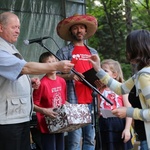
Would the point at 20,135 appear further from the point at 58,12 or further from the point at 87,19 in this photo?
the point at 58,12

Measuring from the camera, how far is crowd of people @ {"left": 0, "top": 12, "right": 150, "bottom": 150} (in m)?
2.55

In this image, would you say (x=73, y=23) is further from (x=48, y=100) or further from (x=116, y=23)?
(x=116, y=23)

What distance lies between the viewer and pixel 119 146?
3.87 metres

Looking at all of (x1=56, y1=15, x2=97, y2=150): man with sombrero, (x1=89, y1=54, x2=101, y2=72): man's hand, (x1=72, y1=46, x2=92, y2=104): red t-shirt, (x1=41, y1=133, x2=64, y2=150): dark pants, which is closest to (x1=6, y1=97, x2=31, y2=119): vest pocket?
(x1=89, y1=54, x2=101, y2=72): man's hand

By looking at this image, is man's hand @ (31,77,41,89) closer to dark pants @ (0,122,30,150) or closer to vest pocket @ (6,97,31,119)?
vest pocket @ (6,97,31,119)

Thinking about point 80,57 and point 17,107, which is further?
point 80,57

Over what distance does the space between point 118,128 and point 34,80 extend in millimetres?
1148

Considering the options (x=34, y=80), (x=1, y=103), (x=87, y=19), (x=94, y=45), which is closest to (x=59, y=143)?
(x=34, y=80)

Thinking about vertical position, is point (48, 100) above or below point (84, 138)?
above

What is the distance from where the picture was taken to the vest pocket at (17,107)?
2867mm

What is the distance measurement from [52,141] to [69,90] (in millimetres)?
662

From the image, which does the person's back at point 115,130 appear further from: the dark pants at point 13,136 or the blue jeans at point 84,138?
the dark pants at point 13,136

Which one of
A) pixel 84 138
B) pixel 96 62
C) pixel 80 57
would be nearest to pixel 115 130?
pixel 84 138

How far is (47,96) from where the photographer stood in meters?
3.64
